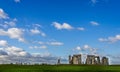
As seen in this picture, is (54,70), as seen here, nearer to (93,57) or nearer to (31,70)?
(31,70)

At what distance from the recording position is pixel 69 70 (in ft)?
212

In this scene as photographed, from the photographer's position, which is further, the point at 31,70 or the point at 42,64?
the point at 42,64

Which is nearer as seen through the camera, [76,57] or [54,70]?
[54,70]

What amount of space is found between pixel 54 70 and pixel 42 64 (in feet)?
51.4

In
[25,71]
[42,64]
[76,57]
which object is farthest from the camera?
[76,57]

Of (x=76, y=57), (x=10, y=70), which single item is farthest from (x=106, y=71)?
(x=76, y=57)

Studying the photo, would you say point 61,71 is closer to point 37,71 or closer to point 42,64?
point 37,71

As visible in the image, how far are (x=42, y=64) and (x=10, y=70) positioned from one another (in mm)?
17196

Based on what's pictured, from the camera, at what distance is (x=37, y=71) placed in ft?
202

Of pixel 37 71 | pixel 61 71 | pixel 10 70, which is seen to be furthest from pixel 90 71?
pixel 10 70

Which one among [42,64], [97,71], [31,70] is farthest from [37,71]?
[42,64]

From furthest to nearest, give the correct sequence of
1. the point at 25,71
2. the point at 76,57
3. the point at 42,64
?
the point at 76,57, the point at 42,64, the point at 25,71

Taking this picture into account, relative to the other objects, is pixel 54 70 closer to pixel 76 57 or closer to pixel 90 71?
pixel 90 71

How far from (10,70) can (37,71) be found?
480 centimetres
